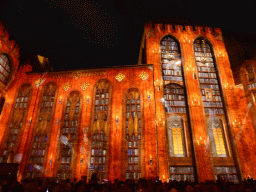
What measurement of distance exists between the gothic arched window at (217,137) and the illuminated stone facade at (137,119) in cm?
10

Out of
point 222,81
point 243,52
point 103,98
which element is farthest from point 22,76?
point 243,52

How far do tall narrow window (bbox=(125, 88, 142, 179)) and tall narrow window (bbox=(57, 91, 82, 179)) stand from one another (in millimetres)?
5428

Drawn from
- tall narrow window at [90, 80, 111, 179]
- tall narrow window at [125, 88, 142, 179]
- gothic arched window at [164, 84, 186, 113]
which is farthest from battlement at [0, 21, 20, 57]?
gothic arched window at [164, 84, 186, 113]

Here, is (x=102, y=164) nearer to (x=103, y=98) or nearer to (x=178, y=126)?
(x=103, y=98)

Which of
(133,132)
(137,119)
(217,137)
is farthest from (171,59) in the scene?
(133,132)

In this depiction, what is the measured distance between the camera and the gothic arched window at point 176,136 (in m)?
18.4

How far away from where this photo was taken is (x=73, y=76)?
21.8 m

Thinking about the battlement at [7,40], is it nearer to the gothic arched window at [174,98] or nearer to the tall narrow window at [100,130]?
the tall narrow window at [100,130]

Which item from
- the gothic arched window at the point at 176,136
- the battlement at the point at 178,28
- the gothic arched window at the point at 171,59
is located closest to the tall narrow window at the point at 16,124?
the gothic arched window at the point at 176,136

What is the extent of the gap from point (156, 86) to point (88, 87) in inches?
319

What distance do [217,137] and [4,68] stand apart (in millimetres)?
26128

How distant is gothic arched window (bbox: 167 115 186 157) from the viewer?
726 inches

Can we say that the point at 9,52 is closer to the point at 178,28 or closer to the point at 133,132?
the point at 133,132

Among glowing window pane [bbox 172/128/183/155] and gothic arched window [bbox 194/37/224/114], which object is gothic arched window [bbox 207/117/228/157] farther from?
glowing window pane [bbox 172/128/183/155]
